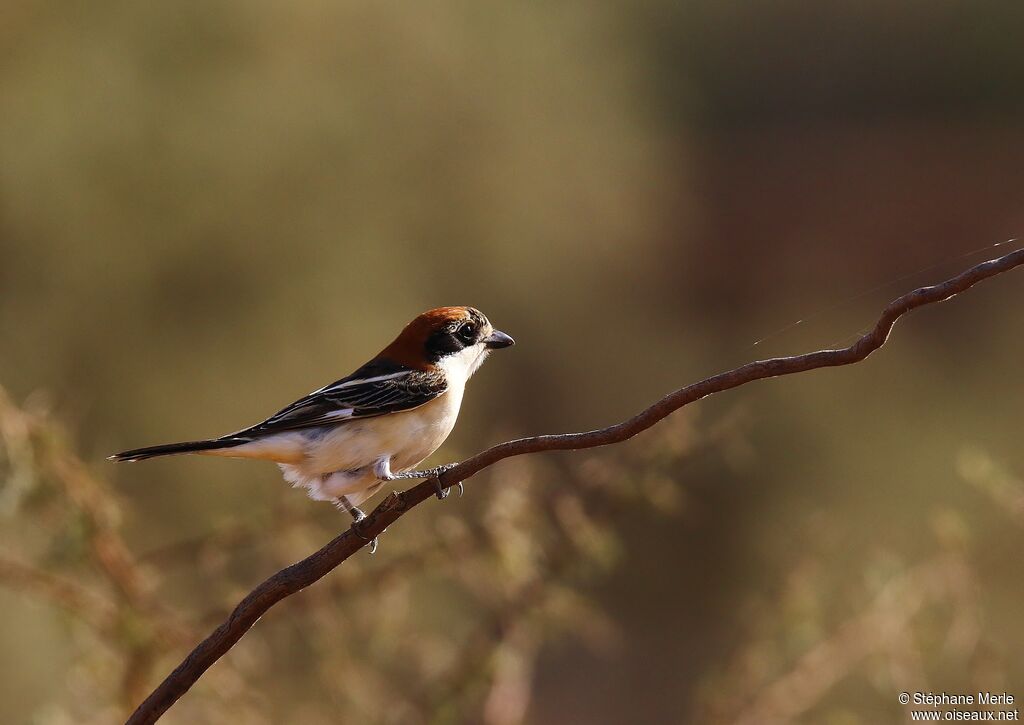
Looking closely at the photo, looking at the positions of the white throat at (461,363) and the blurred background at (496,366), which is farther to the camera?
the blurred background at (496,366)

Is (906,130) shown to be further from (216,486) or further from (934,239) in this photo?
(216,486)

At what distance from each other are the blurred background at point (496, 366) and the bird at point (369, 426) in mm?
554

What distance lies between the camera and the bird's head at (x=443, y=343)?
3.44 meters

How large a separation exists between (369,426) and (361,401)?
0.46 ft

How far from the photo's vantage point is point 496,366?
47.3 ft

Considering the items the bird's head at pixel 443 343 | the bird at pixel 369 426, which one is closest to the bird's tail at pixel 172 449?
the bird at pixel 369 426

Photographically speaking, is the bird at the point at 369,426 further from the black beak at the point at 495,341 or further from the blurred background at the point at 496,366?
the blurred background at the point at 496,366

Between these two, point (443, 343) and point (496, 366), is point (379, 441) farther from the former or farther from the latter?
point (496, 366)

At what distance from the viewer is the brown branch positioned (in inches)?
51.1

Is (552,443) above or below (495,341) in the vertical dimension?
above

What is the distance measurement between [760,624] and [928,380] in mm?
11195

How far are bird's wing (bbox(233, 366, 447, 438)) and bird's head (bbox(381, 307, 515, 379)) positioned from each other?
0.10 meters

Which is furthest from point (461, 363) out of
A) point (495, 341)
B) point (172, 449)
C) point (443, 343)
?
point (172, 449)

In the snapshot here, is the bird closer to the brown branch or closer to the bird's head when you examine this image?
the bird's head
